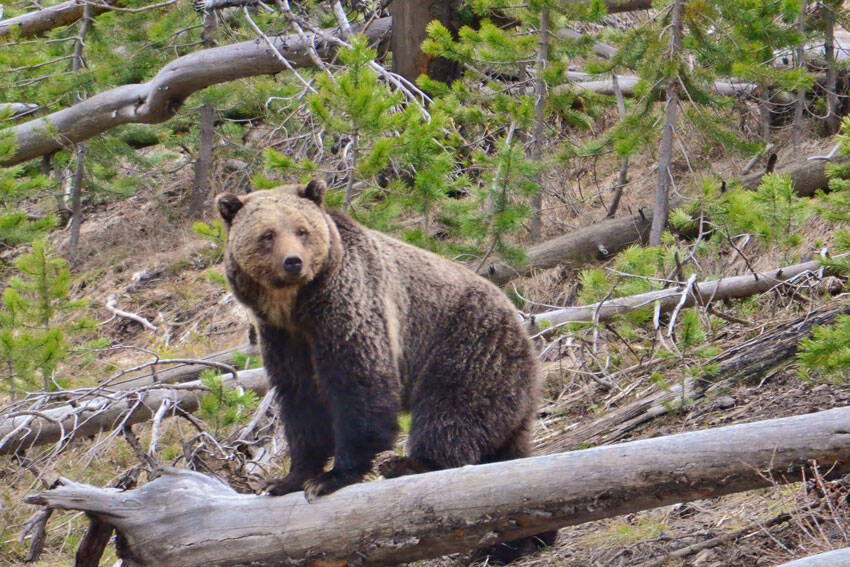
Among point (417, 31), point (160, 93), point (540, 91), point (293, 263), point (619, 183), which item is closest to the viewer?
point (293, 263)

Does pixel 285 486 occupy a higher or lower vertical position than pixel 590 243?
higher

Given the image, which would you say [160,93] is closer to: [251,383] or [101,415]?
[101,415]

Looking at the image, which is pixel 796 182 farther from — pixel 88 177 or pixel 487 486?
pixel 88 177

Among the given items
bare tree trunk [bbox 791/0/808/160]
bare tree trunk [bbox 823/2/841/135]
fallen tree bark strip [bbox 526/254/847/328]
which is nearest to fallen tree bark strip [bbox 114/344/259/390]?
fallen tree bark strip [bbox 526/254/847/328]

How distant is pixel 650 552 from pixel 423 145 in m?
4.31

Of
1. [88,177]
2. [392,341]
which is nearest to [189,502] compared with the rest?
[392,341]

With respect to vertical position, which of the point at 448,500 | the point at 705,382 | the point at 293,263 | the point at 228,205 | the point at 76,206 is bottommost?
the point at 76,206

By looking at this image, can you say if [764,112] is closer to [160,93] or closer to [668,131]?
[668,131]

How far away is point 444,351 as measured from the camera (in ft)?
18.4

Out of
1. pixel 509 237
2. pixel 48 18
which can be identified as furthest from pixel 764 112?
pixel 48 18

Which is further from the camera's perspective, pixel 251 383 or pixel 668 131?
pixel 668 131

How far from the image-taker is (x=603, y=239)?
10.3m

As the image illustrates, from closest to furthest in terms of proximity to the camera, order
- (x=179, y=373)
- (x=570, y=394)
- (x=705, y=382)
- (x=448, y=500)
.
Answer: (x=448, y=500) < (x=705, y=382) < (x=570, y=394) < (x=179, y=373)

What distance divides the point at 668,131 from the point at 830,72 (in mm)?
3409
